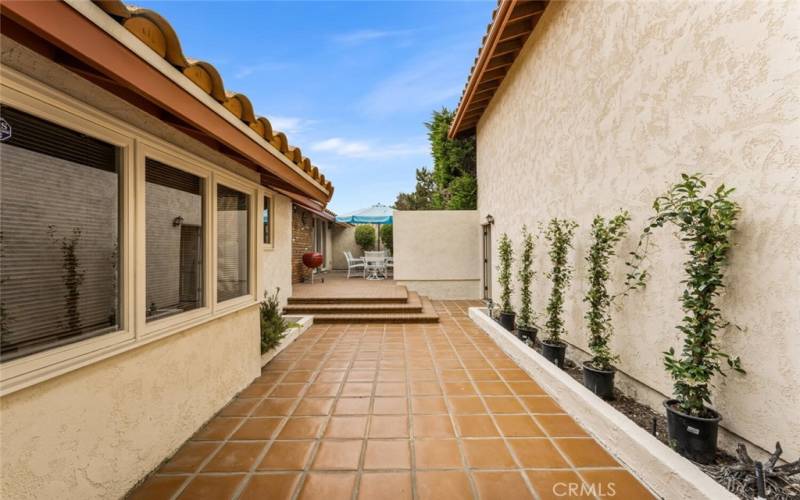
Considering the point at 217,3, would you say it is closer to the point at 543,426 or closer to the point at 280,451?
the point at 280,451

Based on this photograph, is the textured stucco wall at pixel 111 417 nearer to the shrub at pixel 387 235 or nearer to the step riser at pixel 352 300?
the step riser at pixel 352 300

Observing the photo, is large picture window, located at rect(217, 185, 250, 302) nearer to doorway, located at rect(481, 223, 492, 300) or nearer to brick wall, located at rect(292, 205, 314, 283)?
brick wall, located at rect(292, 205, 314, 283)

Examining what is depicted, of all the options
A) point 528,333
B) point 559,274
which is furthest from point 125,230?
point 528,333

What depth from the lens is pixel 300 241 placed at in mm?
11531

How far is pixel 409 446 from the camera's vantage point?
116 inches

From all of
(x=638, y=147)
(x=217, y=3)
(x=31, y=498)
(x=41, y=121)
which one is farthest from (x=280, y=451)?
(x=217, y=3)

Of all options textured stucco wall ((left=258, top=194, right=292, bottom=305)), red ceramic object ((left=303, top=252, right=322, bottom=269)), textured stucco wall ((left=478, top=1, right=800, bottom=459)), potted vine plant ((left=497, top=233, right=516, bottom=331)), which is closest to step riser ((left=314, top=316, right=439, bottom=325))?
textured stucco wall ((left=258, top=194, right=292, bottom=305))

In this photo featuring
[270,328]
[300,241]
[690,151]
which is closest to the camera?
[690,151]

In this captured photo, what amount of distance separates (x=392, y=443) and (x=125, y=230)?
107 inches

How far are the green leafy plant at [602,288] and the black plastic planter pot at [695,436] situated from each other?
113cm

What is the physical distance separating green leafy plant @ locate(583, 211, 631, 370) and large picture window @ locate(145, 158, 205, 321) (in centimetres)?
421

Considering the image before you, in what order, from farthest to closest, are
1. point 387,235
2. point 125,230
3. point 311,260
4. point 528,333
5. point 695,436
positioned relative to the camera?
point 387,235
point 311,260
point 528,333
point 695,436
point 125,230

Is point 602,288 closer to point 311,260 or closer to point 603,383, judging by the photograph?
point 603,383

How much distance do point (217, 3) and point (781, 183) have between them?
8.13 metres
